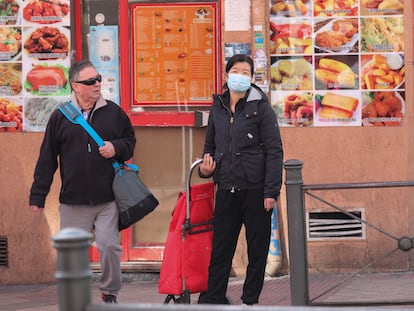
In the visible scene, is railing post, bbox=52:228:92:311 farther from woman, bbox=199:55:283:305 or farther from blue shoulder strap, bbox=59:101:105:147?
woman, bbox=199:55:283:305

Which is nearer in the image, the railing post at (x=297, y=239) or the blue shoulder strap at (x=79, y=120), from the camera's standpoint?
the blue shoulder strap at (x=79, y=120)

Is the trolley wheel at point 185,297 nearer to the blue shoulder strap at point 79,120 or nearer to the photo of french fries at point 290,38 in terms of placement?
the blue shoulder strap at point 79,120

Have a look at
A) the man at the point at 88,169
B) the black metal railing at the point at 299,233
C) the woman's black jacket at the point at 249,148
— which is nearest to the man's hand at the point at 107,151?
the man at the point at 88,169

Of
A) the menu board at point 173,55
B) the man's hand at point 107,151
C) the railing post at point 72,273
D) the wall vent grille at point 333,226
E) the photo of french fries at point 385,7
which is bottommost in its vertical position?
the wall vent grille at point 333,226

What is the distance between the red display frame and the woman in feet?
7.25

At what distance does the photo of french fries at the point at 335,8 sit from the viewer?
9.59 meters

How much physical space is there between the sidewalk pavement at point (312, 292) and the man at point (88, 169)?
125 cm

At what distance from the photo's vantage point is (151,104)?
32.5 ft

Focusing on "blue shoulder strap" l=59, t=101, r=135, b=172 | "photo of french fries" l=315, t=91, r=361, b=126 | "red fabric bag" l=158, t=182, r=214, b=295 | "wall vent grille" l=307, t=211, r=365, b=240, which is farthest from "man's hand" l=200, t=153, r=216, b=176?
"photo of french fries" l=315, t=91, r=361, b=126

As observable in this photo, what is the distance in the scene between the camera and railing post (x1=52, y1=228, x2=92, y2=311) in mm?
3865

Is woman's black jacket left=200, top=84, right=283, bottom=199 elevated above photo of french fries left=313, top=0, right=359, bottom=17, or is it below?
below

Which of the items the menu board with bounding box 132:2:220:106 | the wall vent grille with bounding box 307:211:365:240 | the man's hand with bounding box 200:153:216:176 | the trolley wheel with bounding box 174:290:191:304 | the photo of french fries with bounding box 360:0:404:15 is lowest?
the trolley wheel with bounding box 174:290:191:304

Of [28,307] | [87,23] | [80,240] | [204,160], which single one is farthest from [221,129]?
[80,240]

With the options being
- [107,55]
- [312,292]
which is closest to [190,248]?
[312,292]
